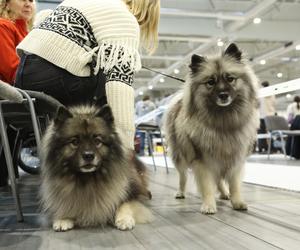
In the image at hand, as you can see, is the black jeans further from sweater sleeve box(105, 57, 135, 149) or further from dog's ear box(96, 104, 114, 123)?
dog's ear box(96, 104, 114, 123)

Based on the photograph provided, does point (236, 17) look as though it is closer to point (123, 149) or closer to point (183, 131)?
point (183, 131)

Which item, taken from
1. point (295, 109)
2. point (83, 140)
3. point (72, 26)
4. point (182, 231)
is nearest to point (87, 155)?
point (83, 140)

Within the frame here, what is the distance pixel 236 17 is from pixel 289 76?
40.7ft

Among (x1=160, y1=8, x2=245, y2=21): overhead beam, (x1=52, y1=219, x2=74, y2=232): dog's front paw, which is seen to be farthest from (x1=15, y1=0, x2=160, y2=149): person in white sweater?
(x1=160, y1=8, x2=245, y2=21): overhead beam

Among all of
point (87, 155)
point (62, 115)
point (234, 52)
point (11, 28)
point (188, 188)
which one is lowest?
point (188, 188)

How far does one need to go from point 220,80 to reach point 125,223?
111 centimetres

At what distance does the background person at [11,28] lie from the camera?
2854 mm

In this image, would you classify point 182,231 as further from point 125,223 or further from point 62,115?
point 62,115

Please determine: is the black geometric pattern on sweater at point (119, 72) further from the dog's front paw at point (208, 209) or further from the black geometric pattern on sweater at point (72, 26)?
the dog's front paw at point (208, 209)

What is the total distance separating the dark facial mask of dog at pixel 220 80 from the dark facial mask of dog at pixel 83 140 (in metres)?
0.75

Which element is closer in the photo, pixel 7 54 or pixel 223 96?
pixel 223 96

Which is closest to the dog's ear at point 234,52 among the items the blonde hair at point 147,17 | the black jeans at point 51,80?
the blonde hair at point 147,17

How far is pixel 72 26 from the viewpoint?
7.91 feet

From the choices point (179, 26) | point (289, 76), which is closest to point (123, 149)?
point (179, 26)
